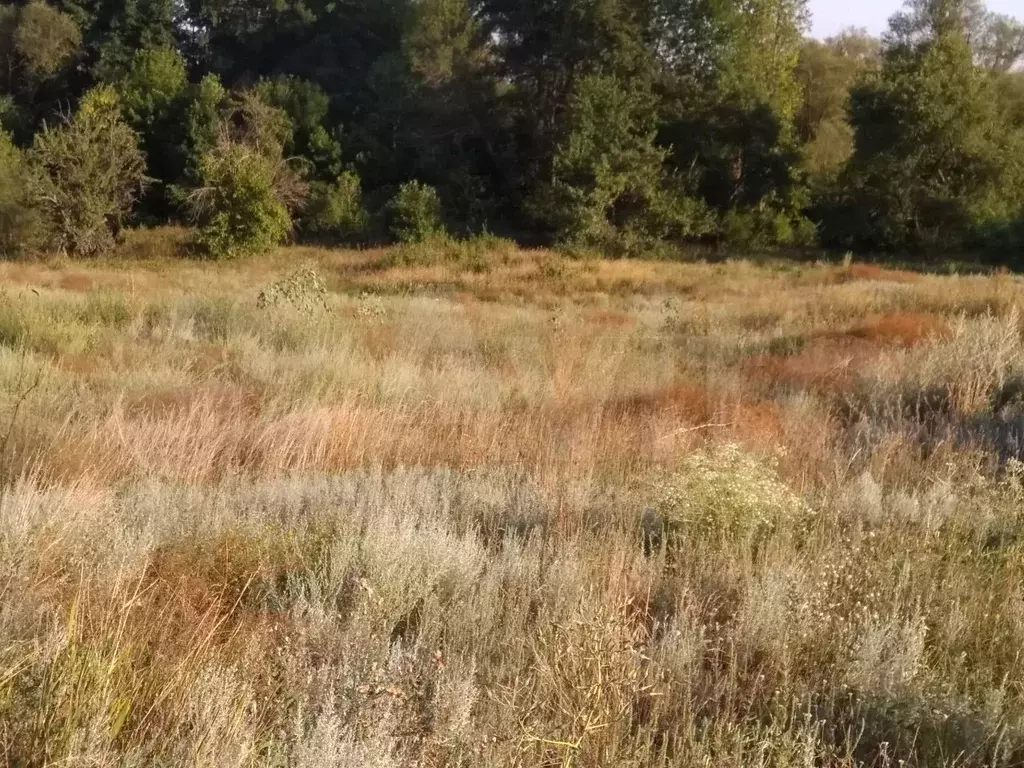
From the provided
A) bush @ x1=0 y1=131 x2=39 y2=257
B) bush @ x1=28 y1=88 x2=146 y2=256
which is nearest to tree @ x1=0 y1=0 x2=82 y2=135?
bush @ x1=28 y1=88 x2=146 y2=256

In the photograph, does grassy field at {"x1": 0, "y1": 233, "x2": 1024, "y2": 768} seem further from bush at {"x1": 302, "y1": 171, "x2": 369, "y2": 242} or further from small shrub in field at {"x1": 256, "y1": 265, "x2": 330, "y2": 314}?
bush at {"x1": 302, "y1": 171, "x2": 369, "y2": 242}

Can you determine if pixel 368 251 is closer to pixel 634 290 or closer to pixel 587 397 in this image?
pixel 634 290

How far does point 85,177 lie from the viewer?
30.7m

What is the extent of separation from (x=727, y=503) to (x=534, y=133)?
3458cm

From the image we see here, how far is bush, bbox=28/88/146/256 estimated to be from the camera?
1169 inches

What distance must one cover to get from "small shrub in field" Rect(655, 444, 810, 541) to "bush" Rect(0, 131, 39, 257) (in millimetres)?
29810

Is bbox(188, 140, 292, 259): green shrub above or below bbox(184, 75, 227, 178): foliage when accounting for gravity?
below

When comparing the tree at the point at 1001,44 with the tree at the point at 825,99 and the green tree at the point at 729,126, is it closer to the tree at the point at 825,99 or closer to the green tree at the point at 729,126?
the tree at the point at 825,99

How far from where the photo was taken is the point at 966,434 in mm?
6227

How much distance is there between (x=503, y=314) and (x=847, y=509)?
11989 mm

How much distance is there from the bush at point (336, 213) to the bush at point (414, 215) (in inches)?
72.4

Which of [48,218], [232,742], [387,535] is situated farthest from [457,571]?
[48,218]

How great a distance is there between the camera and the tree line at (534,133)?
30.9 metres

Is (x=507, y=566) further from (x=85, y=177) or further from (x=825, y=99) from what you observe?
(x=825, y=99)
